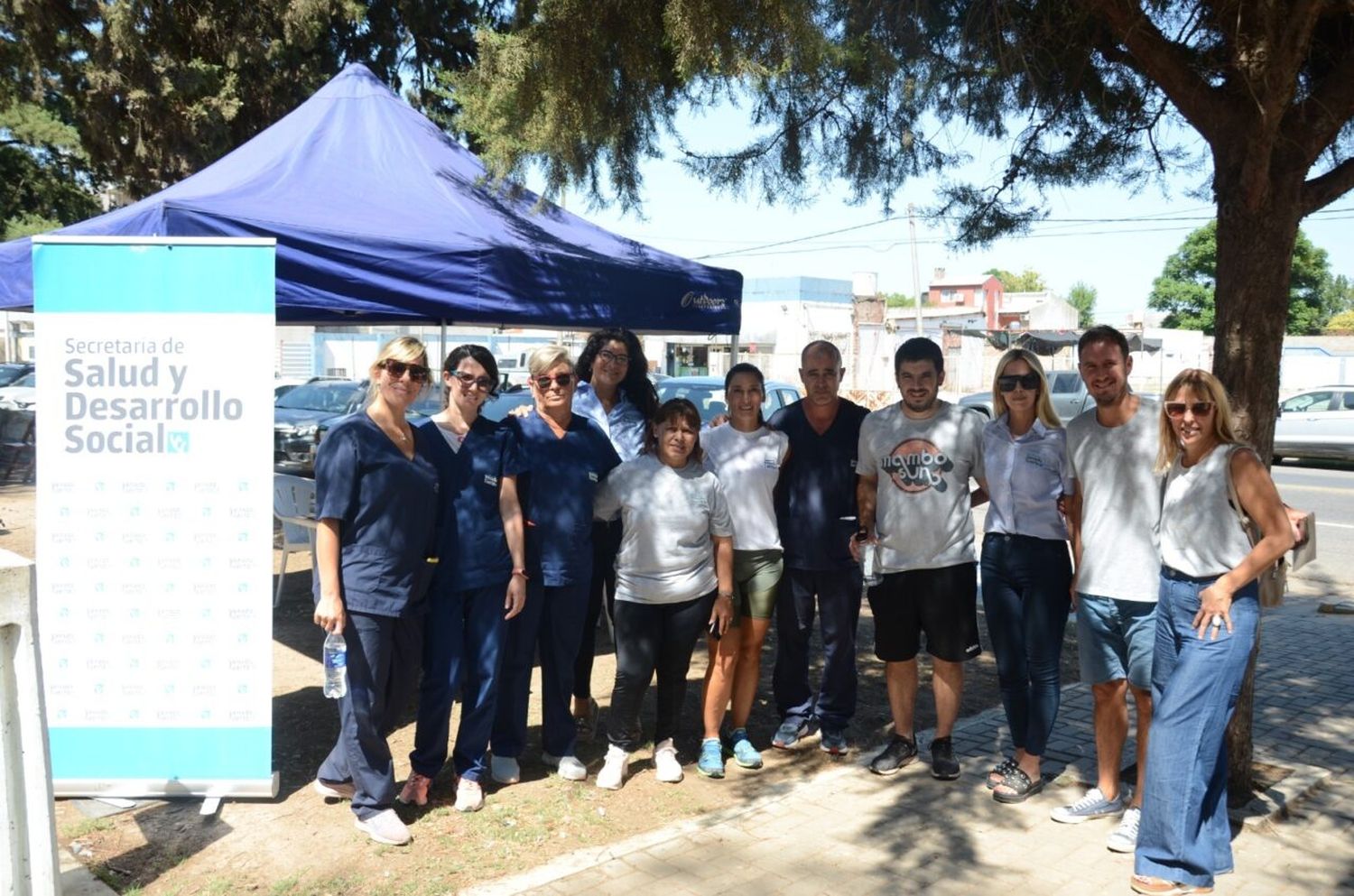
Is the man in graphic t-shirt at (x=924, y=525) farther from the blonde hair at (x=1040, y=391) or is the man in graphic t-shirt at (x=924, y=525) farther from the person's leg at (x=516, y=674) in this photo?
the person's leg at (x=516, y=674)

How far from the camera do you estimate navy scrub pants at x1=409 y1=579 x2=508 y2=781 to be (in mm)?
4352

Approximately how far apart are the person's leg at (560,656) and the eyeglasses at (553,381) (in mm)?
826

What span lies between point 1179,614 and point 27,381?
21123 mm

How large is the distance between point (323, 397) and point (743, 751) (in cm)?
1198

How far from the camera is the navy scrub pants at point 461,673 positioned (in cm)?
435

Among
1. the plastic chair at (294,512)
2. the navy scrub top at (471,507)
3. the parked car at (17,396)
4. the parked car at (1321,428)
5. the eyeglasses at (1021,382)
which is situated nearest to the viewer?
the navy scrub top at (471,507)

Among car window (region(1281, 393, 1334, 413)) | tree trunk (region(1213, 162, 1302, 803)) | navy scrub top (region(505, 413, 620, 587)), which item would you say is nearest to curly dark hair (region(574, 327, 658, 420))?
navy scrub top (region(505, 413, 620, 587))

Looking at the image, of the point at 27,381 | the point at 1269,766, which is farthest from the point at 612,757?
the point at 27,381

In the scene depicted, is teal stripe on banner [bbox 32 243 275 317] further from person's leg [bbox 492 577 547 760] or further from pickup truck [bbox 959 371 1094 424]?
pickup truck [bbox 959 371 1094 424]

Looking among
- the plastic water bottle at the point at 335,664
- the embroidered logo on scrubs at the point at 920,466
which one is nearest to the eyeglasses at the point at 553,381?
the plastic water bottle at the point at 335,664

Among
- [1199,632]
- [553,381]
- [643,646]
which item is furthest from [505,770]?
[1199,632]

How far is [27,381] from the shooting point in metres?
20.0

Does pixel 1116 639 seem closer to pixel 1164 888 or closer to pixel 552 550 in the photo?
pixel 1164 888

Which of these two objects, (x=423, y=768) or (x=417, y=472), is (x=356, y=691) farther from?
(x=417, y=472)
